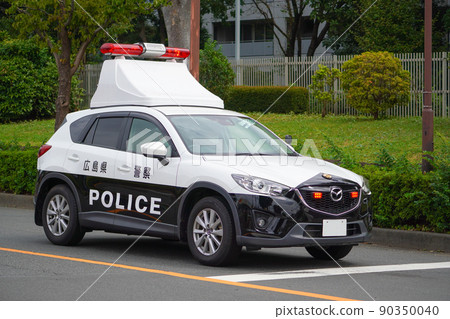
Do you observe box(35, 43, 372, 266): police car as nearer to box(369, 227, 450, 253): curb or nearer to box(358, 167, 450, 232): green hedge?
box(369, 227, 450, 253): curb

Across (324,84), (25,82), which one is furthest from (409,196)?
(25,82)

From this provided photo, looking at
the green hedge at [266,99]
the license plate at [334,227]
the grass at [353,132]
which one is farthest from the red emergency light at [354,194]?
the green hedge at [266,99]

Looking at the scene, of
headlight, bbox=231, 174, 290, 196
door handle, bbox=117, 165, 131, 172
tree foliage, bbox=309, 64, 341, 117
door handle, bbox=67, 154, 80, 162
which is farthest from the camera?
tree foliage, bbox=309, 64, 341, 117

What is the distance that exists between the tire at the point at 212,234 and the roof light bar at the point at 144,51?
3.18 m

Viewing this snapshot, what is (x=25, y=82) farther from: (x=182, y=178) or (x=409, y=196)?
(x=182, y=178)

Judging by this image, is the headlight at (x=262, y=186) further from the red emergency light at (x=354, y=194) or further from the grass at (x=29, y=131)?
the grass at (x=29, y=131)

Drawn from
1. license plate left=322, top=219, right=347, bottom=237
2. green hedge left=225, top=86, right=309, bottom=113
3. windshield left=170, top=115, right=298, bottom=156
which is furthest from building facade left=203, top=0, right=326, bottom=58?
license plate left=322, top=219, right=347, bottom=237

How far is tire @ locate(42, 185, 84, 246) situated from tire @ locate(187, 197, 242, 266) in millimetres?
2065

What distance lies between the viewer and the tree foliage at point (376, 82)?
24.3m

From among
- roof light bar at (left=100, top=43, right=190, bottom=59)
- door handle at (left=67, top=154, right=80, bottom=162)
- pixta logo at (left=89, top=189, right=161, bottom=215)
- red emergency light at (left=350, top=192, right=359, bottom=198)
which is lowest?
pixta logo at (left=89, top=189, right=161, bottom=215)

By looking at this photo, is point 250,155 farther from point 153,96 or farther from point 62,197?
point 62,197

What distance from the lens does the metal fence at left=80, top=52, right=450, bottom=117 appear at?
26672mm

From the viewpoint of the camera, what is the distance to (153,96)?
10.3 metres

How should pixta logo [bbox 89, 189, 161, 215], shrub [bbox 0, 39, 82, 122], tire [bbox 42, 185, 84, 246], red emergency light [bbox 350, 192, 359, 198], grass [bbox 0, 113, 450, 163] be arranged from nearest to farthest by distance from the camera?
1. red emergency light [bbox 350, 192, 359, 198]
2. pixta logo [bbox 89, 189, 161, 215]
3. tire [bbox 42, 185, 84, 246]
4. grass [bbox 0, 113, 450, 163]
5. shrub [bbox 0, 39, 82, 122]
